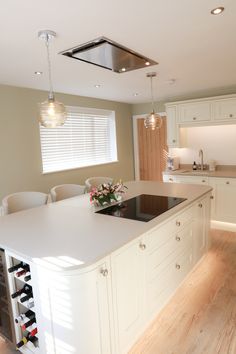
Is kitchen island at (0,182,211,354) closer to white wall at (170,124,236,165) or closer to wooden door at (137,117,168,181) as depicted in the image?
white wall at (170,124,236,165)

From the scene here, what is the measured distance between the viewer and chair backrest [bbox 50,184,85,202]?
3125 millimetres

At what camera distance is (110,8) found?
1.54 metres

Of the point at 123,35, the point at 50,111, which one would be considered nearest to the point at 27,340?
the point at 50,111

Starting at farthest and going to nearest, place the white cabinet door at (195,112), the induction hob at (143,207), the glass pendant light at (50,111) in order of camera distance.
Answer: the white cabinet door at (195,112) → the induction hob at (143,207) → the glass pendant light at (50,111)

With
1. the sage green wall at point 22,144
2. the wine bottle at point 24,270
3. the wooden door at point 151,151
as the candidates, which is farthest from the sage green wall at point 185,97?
the wine bottle at point 24,270

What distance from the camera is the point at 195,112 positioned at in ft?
14.0

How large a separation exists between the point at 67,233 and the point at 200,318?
1.39m

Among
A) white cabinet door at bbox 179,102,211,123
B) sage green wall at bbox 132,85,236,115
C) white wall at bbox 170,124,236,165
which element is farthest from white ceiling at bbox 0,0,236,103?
white wall at bbox 170,124,236,165

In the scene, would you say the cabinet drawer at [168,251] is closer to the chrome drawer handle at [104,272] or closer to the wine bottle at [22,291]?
the chrome drawer handle at [104,272]

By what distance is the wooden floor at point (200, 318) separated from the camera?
183 cm

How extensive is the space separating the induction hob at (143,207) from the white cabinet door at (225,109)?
213 centimetres

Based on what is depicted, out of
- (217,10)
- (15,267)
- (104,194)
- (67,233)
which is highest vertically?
(217,10)

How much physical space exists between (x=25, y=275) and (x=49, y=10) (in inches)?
66.0

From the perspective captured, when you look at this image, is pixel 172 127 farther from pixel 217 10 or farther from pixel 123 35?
pixel 217 10
